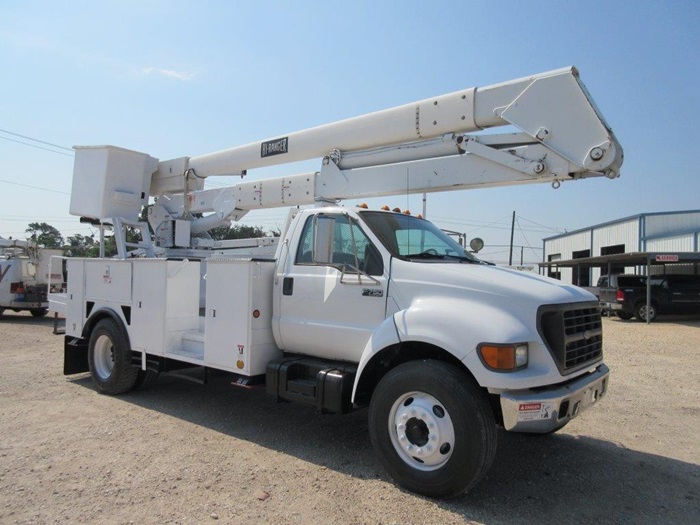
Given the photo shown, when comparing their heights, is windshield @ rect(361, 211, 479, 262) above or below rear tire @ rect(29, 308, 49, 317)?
above

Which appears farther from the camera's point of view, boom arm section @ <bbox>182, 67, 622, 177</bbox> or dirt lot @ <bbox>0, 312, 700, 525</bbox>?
boom arm section @ <bbox>182, 67, 622, 177</bbox>

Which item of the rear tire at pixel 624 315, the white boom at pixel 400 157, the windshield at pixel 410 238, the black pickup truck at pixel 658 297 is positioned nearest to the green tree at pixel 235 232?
the white boom at pixel 400 157

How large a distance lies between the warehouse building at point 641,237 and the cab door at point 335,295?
2348 centimetres

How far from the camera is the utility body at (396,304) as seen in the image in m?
3.92

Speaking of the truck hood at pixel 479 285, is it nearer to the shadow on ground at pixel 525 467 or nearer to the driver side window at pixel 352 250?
the driver side window at pixel 352 250

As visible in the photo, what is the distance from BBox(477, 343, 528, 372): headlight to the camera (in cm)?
377

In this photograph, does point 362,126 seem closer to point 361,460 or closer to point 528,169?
point 528,169

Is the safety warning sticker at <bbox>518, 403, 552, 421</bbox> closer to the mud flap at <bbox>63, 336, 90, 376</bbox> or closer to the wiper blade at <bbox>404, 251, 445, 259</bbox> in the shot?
the wiper blade at <bbox>404, 251, 445, 259</bbox>

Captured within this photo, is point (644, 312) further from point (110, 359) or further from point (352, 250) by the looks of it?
point (110, 359)

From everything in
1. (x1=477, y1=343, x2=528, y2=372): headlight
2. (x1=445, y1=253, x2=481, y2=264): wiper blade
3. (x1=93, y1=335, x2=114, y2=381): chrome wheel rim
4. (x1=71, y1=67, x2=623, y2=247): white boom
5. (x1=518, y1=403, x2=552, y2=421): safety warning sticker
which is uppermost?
(x1=71, y1=67, x2=623, y2=247): white boom

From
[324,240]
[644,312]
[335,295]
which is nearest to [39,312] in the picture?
[335,295]

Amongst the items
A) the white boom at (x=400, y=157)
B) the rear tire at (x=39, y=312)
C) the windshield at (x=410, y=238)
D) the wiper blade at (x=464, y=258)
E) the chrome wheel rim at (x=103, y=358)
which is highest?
the white boom at (x=400, y=157)

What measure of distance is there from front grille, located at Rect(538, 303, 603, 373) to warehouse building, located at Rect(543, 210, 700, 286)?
22437mm

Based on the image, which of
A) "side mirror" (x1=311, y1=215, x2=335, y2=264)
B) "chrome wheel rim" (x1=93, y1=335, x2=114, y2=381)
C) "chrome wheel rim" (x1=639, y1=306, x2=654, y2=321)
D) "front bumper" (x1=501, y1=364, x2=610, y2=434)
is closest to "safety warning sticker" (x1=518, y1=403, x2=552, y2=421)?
"front bumper" (x1=501, y1=364, x2=610, y2=434)
